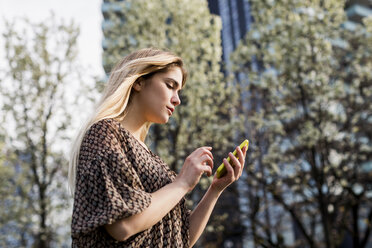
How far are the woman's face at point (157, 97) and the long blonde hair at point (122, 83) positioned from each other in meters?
0.05

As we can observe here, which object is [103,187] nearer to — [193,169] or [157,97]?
[193,169]

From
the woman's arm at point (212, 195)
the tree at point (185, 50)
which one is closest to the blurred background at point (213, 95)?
the tree at point (185, 50)

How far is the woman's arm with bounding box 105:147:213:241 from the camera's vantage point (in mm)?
2070

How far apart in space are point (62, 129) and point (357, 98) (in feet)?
36.6

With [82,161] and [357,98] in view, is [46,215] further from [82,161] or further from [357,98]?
[82,161]

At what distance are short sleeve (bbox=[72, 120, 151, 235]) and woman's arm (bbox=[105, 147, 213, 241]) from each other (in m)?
0.04

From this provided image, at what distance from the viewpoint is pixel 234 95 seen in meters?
18.0

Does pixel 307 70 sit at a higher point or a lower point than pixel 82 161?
lower

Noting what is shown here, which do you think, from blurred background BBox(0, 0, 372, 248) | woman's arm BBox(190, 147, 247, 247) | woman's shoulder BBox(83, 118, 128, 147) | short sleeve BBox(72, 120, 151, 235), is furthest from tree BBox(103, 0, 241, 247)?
short sleeve BBox(72, 120, 151, 235)

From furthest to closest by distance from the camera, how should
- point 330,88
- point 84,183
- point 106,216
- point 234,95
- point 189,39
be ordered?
point 234,95
point 189,39
point 330,88
point 84,183
point 106,216

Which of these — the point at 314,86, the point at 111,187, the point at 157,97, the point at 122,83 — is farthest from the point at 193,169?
the point at 314,86

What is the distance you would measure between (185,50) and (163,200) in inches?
543

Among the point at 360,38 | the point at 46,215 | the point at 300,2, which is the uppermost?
the point at 300,2

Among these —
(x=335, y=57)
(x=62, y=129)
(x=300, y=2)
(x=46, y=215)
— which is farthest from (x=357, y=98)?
(x=46, y=215)
